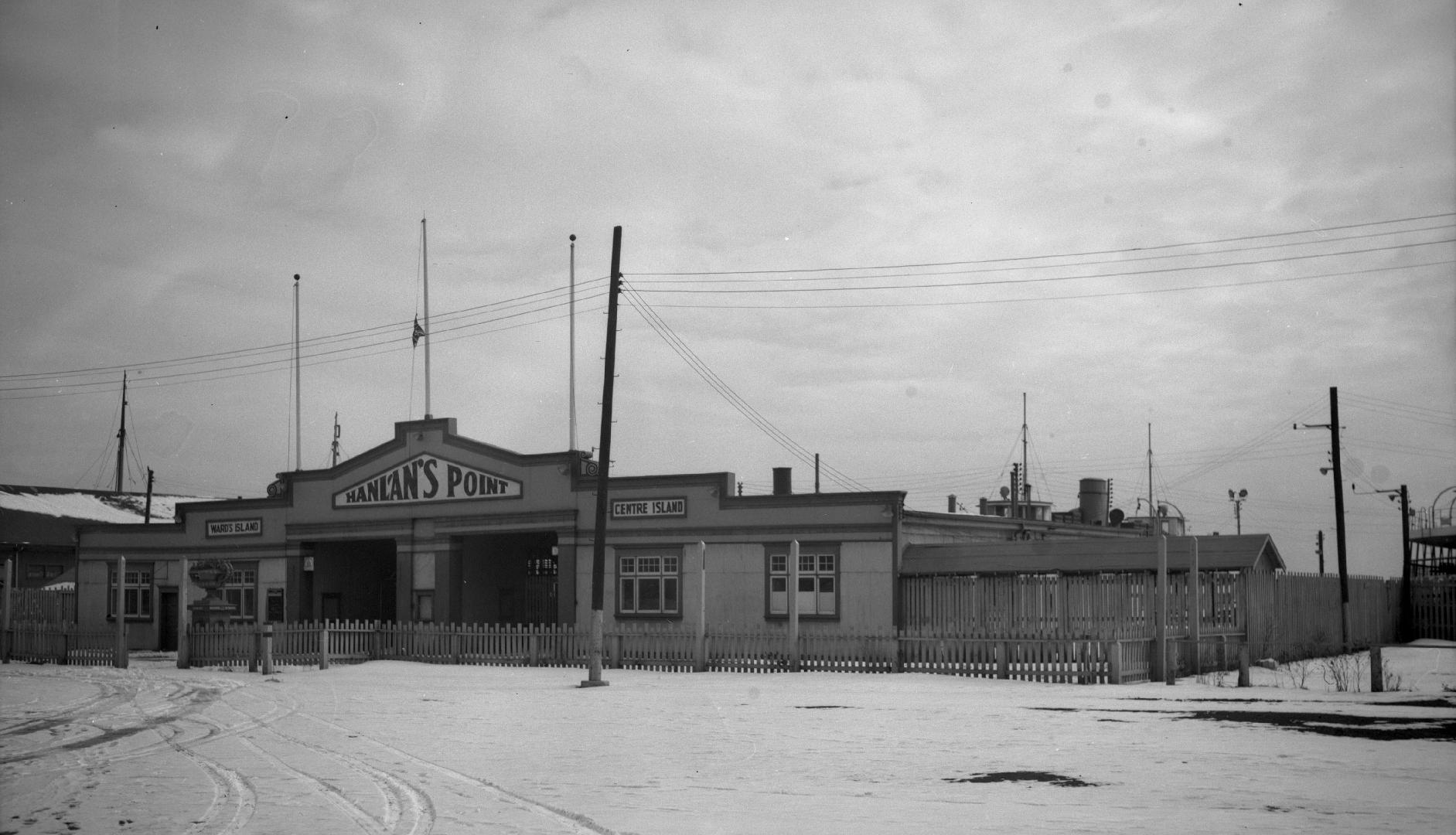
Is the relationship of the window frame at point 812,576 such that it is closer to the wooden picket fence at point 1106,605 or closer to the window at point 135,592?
the wooden picket fence at point 1106,605

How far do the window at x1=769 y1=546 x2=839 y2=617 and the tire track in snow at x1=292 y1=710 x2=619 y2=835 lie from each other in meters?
18.6

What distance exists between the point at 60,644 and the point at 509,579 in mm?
12605

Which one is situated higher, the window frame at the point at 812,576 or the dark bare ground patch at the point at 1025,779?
the window frame at the point at 812,576

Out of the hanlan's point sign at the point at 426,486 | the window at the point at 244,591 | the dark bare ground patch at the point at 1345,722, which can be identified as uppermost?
the hanlan's point sign at the point at 426,486

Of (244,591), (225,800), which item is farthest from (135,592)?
(225,800)

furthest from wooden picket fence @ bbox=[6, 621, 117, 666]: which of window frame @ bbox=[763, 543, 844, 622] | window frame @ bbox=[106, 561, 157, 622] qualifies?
window frame @ bbox=[763, 543, 844, 622]

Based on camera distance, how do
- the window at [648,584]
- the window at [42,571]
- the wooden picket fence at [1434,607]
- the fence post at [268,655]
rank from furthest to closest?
1. the window at [42,571]
2. the wooden picket fence at [1434,607]
3. the window at [648,584]
4. the fence post at [268,655]

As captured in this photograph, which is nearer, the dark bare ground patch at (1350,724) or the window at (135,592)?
the dark bare ground patch at (1350,724)

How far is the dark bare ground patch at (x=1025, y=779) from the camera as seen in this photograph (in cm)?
1202

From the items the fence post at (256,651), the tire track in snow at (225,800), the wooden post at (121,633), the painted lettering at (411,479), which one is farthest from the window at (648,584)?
the tire track in snow at (225,800)

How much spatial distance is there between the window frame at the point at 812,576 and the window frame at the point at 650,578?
2493 mm

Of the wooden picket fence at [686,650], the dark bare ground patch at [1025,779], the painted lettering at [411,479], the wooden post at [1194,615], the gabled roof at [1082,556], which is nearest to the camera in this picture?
the dark bare ground patch at [1025,779]

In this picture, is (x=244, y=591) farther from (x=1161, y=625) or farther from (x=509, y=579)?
(x=1161, y=625)

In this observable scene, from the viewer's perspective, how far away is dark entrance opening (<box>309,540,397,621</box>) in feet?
142
